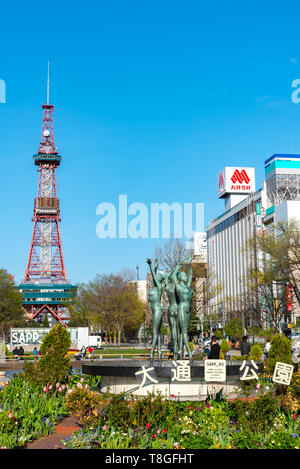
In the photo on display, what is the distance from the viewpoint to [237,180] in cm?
12656

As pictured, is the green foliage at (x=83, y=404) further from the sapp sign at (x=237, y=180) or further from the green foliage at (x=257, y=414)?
the sapp sign at (x=237, y=180)

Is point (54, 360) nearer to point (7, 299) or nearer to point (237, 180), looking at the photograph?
point (7, 299)

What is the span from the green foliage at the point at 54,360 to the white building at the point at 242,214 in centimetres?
5739

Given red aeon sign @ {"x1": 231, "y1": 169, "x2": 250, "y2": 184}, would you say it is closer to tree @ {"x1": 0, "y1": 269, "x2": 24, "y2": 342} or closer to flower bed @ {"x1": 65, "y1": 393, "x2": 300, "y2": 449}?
tree @ {"x1": 0, "y1": 269, "x2": 24, "y2": 342}

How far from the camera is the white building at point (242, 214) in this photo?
91938mm

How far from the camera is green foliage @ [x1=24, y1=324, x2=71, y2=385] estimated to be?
51.2 feet

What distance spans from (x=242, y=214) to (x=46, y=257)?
44020mm

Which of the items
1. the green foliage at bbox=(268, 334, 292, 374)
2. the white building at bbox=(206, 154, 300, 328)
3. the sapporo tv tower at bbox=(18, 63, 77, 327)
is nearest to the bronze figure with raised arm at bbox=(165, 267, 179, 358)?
the green foliage at bbox=(268, 334, 292, 374)

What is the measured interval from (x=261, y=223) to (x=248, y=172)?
34.1 meters

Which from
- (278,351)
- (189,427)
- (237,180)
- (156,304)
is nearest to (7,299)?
(156,304)
